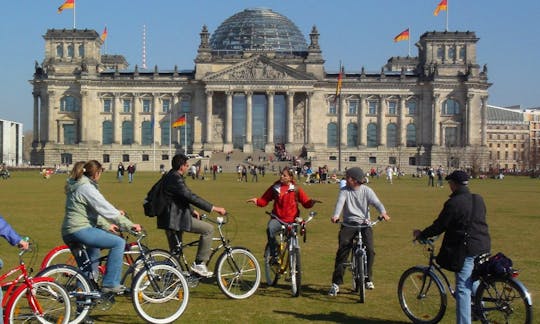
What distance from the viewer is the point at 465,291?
928 centimetres

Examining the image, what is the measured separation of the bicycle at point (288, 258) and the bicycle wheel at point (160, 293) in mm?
2531

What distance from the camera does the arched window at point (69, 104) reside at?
116375 millimetres

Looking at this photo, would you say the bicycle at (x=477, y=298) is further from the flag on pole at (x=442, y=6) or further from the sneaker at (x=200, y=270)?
the flag on pole at (x=442, y=6)

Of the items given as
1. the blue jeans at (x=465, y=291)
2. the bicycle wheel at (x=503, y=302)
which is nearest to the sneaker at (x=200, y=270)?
the blue jeans at (x=465, y=291)

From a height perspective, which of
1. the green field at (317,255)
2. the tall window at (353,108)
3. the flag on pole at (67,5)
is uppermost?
the flag on pole at (67,5)

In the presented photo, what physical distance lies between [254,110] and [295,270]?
342 feet

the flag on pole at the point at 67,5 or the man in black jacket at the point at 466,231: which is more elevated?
the flag on pole at the point at 67,5

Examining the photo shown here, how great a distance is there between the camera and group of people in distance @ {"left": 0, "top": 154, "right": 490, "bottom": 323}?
9367mm

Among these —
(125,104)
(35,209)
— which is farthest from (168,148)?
(35,209)

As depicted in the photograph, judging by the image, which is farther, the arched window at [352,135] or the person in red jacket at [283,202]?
the arched window at [352,135]

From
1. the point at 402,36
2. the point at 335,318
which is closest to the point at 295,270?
the point at 335,318

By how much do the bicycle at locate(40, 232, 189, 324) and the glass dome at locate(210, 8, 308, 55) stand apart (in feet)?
388

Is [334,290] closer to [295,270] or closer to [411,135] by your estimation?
[295,270]

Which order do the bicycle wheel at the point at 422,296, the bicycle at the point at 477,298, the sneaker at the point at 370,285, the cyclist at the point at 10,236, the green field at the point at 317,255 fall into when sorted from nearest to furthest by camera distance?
1. the cyclist at the point at 10,236
2. the bicycle at the point at 477,298
3. the bicycle wheel at the point at 422,296
4. the green field at the point at 317,255
5. the sneaker at the point at 370,285
